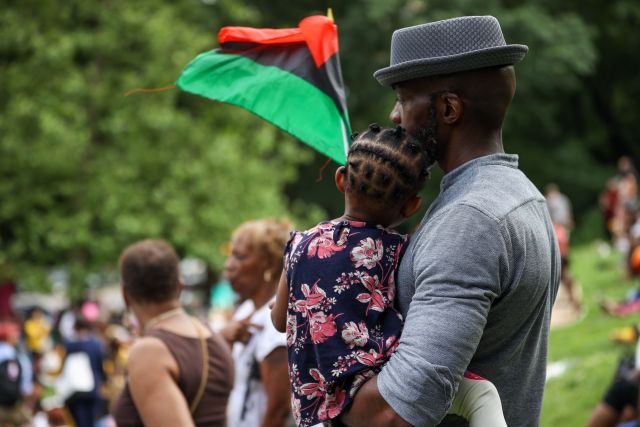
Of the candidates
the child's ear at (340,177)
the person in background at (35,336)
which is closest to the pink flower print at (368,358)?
the child's ear at (340,177)

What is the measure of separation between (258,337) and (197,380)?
804mm

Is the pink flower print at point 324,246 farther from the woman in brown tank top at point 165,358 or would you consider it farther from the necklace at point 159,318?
the necklace at point 159,318

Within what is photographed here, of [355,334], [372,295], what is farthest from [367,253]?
[355,334]

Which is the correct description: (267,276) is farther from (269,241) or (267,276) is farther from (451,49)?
(451,49)

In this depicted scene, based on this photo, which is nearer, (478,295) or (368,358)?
(478,295)

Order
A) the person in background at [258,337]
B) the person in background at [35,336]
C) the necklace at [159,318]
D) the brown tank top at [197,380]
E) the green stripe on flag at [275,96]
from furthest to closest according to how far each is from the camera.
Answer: the person in background at [35,336] < the person in background at [258,337] < the necklace at [159,318] < the brown tank top at [197,380] < the green stripe on flag at [275,96]

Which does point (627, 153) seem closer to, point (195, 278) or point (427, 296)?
point (195, 278)

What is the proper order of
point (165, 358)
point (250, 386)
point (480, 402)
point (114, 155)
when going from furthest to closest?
point (114, 155), point (250, 386), point (165, 358), point (480, 402)

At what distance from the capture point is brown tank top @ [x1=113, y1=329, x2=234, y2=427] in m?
3.82

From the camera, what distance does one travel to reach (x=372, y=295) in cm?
233

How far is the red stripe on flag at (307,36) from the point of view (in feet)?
11.9

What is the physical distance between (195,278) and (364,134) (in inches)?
1399

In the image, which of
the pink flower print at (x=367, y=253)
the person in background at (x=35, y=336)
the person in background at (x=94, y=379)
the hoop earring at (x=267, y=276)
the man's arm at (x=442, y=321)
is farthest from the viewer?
the person in background at (x=35, y=336)

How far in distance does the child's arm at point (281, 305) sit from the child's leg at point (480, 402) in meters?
0.52
